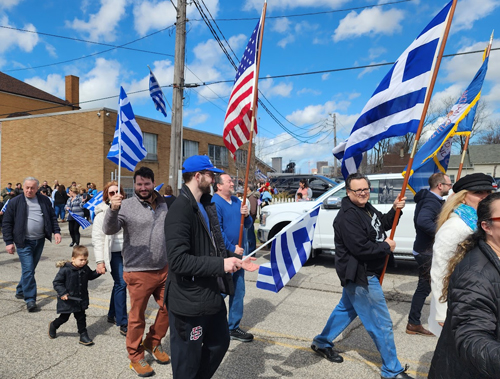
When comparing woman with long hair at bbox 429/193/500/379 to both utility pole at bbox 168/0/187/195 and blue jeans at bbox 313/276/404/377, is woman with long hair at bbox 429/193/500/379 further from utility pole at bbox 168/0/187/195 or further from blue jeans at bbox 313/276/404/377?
utility pole at bbox 168/0/187/195

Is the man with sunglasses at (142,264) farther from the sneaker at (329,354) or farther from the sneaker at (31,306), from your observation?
the sneaker at (31,306)

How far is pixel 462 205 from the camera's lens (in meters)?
2.63

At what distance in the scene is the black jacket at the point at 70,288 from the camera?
13.5ft

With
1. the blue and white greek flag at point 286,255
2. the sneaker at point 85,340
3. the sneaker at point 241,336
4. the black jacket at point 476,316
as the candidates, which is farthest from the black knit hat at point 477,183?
the sneaker at point 85,340

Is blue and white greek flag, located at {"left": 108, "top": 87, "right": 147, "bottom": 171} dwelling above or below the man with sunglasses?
above

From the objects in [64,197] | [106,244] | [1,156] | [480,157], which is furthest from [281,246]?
[480,157]

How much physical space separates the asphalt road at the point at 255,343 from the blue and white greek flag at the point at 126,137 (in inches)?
85.1

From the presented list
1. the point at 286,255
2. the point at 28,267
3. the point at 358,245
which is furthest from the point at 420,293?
the point at 28,267

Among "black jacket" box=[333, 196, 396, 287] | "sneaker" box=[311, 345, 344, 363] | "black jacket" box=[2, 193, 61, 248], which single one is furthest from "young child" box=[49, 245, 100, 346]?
"black jacket" box=[333, 196, 396, 287]

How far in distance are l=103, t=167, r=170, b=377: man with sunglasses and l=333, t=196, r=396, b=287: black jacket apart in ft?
5.59

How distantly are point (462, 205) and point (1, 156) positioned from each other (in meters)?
32.9

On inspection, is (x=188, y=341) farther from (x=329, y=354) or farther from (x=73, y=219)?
(x=73, y=219)

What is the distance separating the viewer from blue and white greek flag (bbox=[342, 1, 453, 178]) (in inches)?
133

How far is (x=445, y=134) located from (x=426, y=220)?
1.13m
